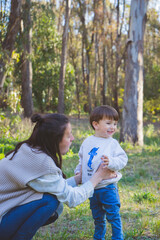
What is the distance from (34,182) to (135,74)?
7446mm

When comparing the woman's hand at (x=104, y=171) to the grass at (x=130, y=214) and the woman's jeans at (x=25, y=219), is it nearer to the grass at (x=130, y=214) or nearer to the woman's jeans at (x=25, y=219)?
the woman's jeans at (x=25, y=219)

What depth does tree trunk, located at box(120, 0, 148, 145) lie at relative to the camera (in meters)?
9.10

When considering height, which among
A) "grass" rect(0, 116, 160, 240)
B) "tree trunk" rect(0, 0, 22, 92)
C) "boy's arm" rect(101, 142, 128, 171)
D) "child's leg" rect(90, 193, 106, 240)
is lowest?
"grass" rect(0, 116, 160, 240)

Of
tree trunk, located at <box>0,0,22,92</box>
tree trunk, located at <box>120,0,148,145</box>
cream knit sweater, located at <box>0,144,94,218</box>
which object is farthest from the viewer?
tree trunk, located at <box>120,0,148,145</box>

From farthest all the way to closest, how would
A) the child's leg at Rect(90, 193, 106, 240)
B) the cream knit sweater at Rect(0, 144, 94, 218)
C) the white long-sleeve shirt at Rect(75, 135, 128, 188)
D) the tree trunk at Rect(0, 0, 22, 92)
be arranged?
1. the tree trunk at Rect(0, 0, 22, 92)
2. the child's leg at Rect(90, 193, 106, 240)
3. the white long-sleeve shirt at Rect(75, 135, 128, 188)
4. the cream knit sweater at Rect(0, 144, 94, 218)

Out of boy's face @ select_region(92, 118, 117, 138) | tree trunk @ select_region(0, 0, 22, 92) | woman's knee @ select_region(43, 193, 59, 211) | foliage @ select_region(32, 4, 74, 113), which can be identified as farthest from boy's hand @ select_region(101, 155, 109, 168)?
foliage @ select_region(32, 4, 74, 113)

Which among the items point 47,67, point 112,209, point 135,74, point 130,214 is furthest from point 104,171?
point 47,67

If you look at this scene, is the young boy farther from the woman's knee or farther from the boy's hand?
the woman's knee

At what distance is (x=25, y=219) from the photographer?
7.63 ft

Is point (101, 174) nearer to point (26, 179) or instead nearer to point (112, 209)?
point (112, 209)

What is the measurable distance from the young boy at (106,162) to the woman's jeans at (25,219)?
591 mm

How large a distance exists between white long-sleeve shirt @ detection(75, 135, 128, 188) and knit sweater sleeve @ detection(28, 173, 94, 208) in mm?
343

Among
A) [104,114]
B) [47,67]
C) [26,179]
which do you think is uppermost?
[104,114]

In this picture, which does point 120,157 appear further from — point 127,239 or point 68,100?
point 68,100
